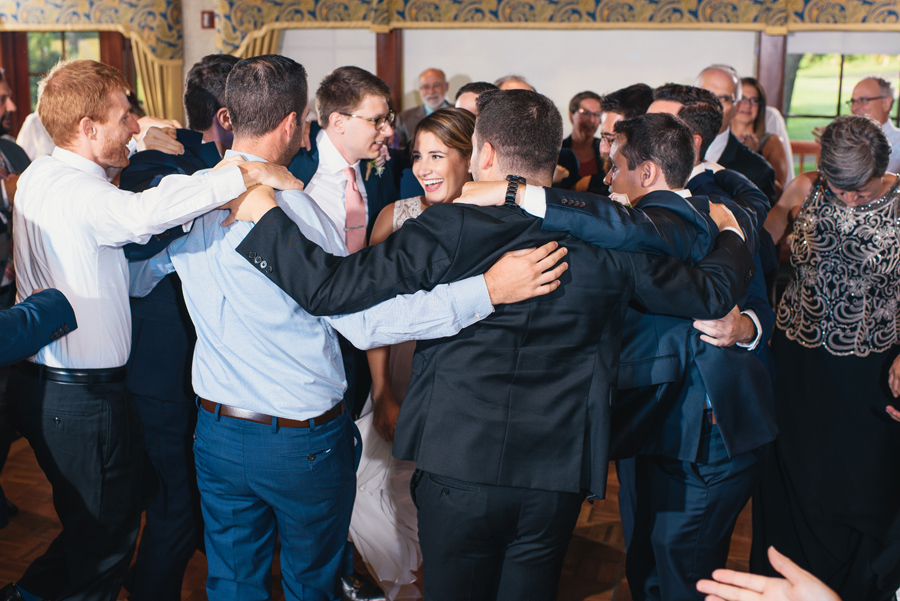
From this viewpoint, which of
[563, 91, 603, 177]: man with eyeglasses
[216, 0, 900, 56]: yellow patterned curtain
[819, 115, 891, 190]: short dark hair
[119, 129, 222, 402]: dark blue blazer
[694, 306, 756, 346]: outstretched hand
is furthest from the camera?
[216, 0, 900, 56]: yellow patterned curtain

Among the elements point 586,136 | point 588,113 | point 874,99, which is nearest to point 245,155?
point 586,136

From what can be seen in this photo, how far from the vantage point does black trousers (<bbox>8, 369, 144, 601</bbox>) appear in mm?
1883

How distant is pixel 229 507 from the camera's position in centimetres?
176

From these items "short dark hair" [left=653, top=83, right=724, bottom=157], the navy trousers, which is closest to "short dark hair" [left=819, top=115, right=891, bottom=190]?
"short dark hair" [left=653, top=83, right=724, bottom=157]

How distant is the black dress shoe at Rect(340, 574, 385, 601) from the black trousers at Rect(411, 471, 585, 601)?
951mm

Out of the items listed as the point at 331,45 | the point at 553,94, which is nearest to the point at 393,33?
the point at 331,45

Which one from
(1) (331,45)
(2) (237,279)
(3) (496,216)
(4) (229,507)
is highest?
(1) (331,45)

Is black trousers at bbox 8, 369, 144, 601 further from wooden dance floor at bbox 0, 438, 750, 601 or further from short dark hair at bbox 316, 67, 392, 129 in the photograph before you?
short dark hair at bbox 316, 67, 392, 129

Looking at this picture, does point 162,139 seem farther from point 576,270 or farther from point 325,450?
point 576,270

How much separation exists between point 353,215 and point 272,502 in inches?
48.1

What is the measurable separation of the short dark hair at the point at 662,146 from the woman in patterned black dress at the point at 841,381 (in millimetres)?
789

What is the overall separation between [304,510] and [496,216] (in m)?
0.80

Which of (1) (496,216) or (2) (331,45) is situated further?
(2) (331,45)

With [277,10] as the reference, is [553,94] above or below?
below
